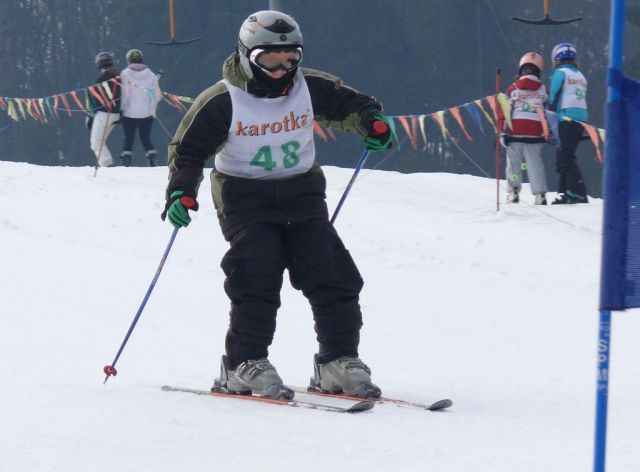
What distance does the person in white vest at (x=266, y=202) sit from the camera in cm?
473

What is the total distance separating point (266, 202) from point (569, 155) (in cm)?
783

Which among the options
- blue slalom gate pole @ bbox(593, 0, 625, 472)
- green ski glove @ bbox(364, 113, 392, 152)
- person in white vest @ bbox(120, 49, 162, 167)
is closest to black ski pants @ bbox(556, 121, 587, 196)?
person in white vest @ bbox(120, 49, 162, 167)

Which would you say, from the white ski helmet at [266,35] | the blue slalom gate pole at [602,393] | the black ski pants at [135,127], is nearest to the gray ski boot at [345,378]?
the white ski helmet at [266,35]

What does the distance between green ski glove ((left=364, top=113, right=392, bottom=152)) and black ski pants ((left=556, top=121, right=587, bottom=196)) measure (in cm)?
744

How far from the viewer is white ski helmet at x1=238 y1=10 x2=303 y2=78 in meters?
4.71

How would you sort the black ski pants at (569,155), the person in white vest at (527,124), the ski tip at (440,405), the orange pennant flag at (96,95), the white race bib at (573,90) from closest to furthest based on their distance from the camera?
the ski tip at (440,405) → the person in white vest at (527,124) → the white race bib at (573,90) → the black ski pants at (569,155) → the orange pennant flag at (96,95)

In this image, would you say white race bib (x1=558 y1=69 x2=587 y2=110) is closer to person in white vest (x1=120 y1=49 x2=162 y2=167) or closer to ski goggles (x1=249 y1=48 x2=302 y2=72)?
person in white vest (x1=120 y1=49 x2=162 y2=167)

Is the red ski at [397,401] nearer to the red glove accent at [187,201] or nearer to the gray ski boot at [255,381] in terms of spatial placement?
the gray ski boot at [255,381]

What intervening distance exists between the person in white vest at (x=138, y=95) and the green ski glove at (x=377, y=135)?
10.0 m

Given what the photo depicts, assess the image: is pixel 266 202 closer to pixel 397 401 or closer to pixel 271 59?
pixel 271 59

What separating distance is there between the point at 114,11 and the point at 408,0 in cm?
661

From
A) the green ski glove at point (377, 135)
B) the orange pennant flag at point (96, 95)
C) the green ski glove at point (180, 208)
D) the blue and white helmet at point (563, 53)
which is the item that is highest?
the blue and white helmet at point (563, 53)

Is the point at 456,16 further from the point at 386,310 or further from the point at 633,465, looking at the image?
the point at 633,465

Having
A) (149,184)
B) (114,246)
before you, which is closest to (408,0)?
(149,184)
